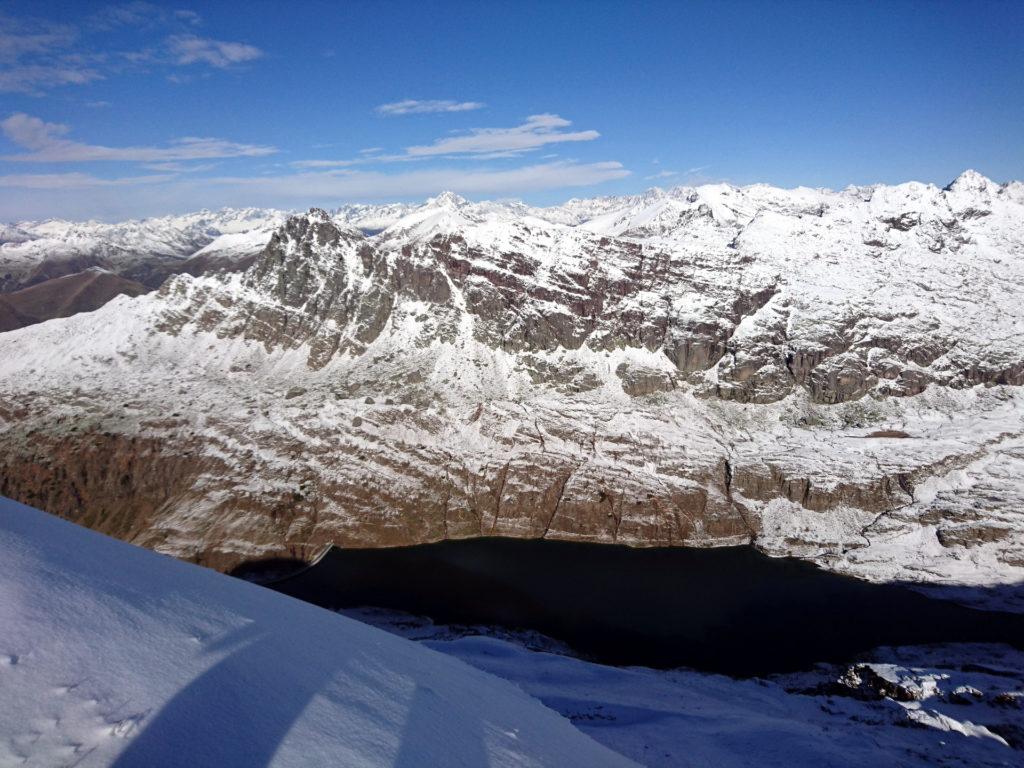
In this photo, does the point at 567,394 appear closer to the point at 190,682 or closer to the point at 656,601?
the point at 656,601

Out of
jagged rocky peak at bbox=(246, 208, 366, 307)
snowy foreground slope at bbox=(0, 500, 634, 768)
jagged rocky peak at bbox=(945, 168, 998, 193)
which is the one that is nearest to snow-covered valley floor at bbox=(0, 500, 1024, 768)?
snowy foreground slope at bbox=(0, 500, 634, 768)

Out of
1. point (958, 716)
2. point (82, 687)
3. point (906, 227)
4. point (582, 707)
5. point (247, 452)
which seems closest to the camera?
point (82, 687)

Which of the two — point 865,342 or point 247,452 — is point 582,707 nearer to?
point 247,452

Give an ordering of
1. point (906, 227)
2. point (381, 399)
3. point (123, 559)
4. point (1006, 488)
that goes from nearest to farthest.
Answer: point (123, 559) < point (1006, 488) < point (381, 399) < point (906, 227)

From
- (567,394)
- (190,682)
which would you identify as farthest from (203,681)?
(567,394)

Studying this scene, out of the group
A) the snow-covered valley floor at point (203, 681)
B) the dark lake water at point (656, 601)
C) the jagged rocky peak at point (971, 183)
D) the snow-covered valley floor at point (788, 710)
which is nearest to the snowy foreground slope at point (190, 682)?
the snow-covered valley floor at point (203, 681)

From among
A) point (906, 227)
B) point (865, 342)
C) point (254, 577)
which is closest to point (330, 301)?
point (254, 577)
